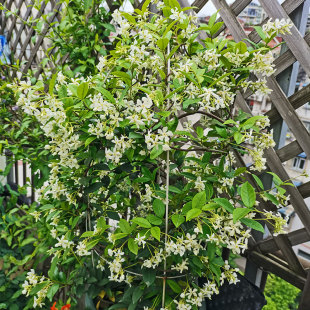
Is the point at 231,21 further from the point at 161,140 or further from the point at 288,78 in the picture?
the point at 161,140

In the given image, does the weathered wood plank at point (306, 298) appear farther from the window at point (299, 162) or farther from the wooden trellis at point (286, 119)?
the window at point (299, 162)

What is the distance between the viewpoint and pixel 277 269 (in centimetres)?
131

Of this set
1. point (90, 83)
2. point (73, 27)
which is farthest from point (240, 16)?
point (73, 27)

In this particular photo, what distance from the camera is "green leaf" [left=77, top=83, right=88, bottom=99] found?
78cm

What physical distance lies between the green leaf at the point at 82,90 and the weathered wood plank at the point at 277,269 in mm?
1059

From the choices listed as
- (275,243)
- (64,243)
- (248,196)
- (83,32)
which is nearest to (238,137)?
(248,196)

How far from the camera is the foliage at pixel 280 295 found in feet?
5.87

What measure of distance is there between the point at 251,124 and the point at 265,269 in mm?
866

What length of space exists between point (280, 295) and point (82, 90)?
1.78 m

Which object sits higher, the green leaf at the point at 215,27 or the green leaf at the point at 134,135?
the green leaf at the point at 215,27

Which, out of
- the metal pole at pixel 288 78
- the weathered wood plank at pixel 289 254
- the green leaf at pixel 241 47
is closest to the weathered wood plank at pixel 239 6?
the metal pole at pixel 288 78

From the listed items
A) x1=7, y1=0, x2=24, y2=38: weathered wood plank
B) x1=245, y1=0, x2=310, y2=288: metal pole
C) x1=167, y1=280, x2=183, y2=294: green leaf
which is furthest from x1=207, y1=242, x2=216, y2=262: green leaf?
x1=7, y1=0, x2=24, y2=38: weathered wood plank

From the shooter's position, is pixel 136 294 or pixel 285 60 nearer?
pixel 136 294

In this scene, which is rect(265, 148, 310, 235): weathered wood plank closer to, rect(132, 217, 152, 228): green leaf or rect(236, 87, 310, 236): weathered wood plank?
rect(236, 87, 310, 236): weathered wood plank
